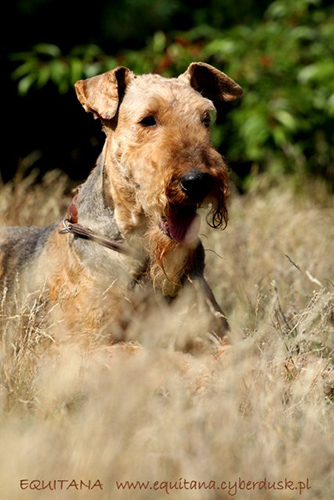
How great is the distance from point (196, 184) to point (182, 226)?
0.90 feet

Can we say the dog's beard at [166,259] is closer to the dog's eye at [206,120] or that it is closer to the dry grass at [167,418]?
the dry grass at [167,418]

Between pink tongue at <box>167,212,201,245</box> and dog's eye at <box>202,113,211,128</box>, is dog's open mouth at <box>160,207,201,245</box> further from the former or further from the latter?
dog's eye at <box>202,113,211,128</box>

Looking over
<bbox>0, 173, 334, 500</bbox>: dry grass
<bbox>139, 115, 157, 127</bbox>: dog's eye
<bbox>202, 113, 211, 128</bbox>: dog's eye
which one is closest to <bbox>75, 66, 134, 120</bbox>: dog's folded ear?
<bbox>139, 115, 157, 127</bbox>: dog's eye

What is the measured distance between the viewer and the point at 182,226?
3.09 meters

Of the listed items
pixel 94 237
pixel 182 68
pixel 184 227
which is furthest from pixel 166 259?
pixel 182 68

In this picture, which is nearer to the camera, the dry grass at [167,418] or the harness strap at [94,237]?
the dry grass at [167,418]

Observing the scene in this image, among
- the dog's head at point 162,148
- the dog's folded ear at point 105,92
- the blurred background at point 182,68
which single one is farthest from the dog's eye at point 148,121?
the blurred background at point 182,68

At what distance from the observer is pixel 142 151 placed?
319cm

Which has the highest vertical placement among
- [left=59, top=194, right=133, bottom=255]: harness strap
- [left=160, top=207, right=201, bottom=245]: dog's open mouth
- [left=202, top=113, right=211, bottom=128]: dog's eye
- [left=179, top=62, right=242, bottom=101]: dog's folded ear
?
[left=202, top=113, right=211, bottom=128]: dog's eye

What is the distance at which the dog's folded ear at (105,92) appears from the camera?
3402mm

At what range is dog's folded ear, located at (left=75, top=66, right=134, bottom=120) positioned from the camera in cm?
340

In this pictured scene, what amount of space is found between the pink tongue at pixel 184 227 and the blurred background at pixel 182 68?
300 centimetres

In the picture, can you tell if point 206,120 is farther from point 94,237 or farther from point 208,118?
point 94,237

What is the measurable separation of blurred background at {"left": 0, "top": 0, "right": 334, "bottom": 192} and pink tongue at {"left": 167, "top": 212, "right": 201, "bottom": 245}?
2996mm
